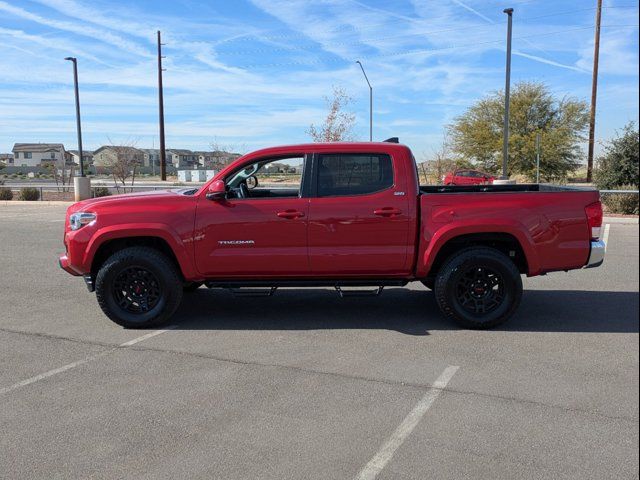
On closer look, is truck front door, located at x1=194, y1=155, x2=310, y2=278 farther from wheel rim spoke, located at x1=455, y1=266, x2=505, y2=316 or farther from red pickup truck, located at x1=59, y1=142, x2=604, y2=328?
wheel rim spoke, located at x1=455, y1=266, x2=505, y2=316

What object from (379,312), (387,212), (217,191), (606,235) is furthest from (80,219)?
(606,235)

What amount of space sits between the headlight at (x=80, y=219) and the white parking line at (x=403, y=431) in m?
3.89

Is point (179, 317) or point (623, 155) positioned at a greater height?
point (623, 155)

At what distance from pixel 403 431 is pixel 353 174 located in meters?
3.10

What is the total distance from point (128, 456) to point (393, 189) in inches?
145

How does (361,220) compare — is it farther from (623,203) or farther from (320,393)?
(623,203)

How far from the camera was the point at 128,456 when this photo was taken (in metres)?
3.48

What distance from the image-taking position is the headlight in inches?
238

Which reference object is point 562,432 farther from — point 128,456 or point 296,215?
point 296,215

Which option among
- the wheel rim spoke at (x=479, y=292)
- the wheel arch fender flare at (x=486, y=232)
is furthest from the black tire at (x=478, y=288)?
the wheel arch fender flare at (x=486, y=232)

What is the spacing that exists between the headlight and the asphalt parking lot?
3.70 feet

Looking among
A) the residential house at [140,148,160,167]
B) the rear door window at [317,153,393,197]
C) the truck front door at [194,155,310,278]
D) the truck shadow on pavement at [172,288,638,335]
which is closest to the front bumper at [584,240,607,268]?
the truck shadow on pavement at [172,288,638,335]

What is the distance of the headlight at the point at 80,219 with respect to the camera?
19.9 feet

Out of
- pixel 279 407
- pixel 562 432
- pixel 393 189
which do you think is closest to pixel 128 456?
pixel 279 407
